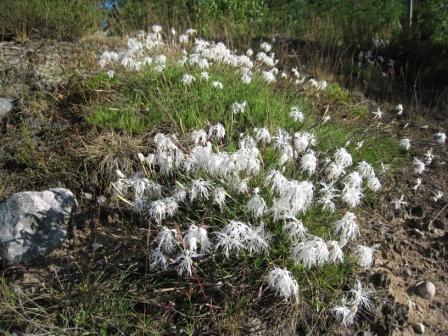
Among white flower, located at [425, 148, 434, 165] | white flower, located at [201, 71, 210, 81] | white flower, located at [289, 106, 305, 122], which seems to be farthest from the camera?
white flower, located at [201, 71, 210, 81]

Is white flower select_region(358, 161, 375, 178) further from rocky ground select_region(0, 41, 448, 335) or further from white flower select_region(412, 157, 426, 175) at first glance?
white flower select_region(412, 157, 426, 175)

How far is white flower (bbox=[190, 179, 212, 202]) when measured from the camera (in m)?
2.85

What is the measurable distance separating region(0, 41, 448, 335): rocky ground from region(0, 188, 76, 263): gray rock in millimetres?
98

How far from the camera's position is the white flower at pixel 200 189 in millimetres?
2848

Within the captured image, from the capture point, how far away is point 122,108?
4.39 metres

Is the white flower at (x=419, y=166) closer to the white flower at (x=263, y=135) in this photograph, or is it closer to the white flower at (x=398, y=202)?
the white flower at (x=398, y=202)

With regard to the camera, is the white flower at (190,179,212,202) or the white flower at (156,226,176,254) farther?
the white flower at (190,179,212,202)

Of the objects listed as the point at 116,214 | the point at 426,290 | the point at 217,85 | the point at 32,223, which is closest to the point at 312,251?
the point at 426,290

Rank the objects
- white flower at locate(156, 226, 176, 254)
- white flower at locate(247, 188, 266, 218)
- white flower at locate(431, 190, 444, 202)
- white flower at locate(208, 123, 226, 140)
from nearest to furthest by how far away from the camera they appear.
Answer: white flower at locate(156, 226, 176, 254) < white flower at locate(247, 188, 266, 218) < white flower at locate(208, 123, 226, 140) < white flower at locate(431, 190, 444, 202)

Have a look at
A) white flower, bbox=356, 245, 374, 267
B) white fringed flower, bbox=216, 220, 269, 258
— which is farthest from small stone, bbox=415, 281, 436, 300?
white fringed flower, bbox=216, 220, 269, 258

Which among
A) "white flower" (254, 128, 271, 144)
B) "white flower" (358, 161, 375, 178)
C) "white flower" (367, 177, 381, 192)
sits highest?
"white flower" (254, 128, 271, 144)

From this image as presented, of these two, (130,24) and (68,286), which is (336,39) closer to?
(130,24)

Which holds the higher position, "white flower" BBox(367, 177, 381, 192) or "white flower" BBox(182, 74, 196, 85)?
"white flower" BBox(182, 74, 196, 85)

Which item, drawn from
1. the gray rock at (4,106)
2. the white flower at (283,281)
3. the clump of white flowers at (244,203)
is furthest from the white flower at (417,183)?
the gray rock at (4,106)
